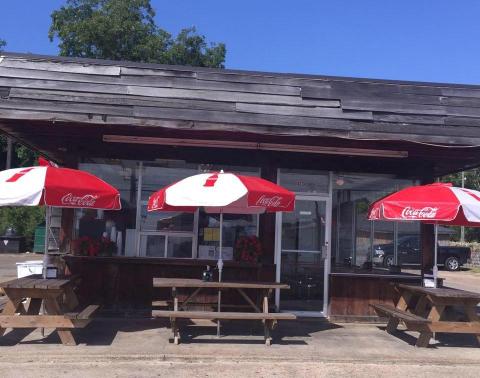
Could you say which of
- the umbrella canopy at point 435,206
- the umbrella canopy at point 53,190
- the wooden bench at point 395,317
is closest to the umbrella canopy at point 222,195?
the umbrella canopy at point 53,190

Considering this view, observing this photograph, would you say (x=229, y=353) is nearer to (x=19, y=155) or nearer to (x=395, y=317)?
(x=395, y=317)

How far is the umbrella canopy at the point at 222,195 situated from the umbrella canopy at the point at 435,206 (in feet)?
5.42

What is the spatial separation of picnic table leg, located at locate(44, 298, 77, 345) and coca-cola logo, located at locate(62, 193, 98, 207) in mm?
1315

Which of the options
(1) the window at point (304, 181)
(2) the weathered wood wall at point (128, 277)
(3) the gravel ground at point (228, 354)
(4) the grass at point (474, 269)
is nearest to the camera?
(3) the gravel ground at point (228, 354)

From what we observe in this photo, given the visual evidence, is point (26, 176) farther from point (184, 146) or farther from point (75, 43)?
point (75, 43)

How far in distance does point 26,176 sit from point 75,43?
A: 3008 centimetres

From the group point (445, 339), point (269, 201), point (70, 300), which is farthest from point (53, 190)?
point (445, 339)

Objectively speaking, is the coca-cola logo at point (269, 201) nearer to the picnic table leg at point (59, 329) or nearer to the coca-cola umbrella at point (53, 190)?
the coca-cola umbrella at point (53, 190)

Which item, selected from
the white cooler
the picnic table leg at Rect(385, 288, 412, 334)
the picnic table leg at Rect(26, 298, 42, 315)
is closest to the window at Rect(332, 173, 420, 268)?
the picnic table leg at Rect(385, 288, 412, 334)

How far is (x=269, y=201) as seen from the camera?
25.0 ft

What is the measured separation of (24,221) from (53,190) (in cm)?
2244

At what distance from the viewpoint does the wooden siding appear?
8539mm

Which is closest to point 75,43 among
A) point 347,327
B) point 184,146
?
point 184,146

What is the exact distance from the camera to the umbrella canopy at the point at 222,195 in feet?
24.2
